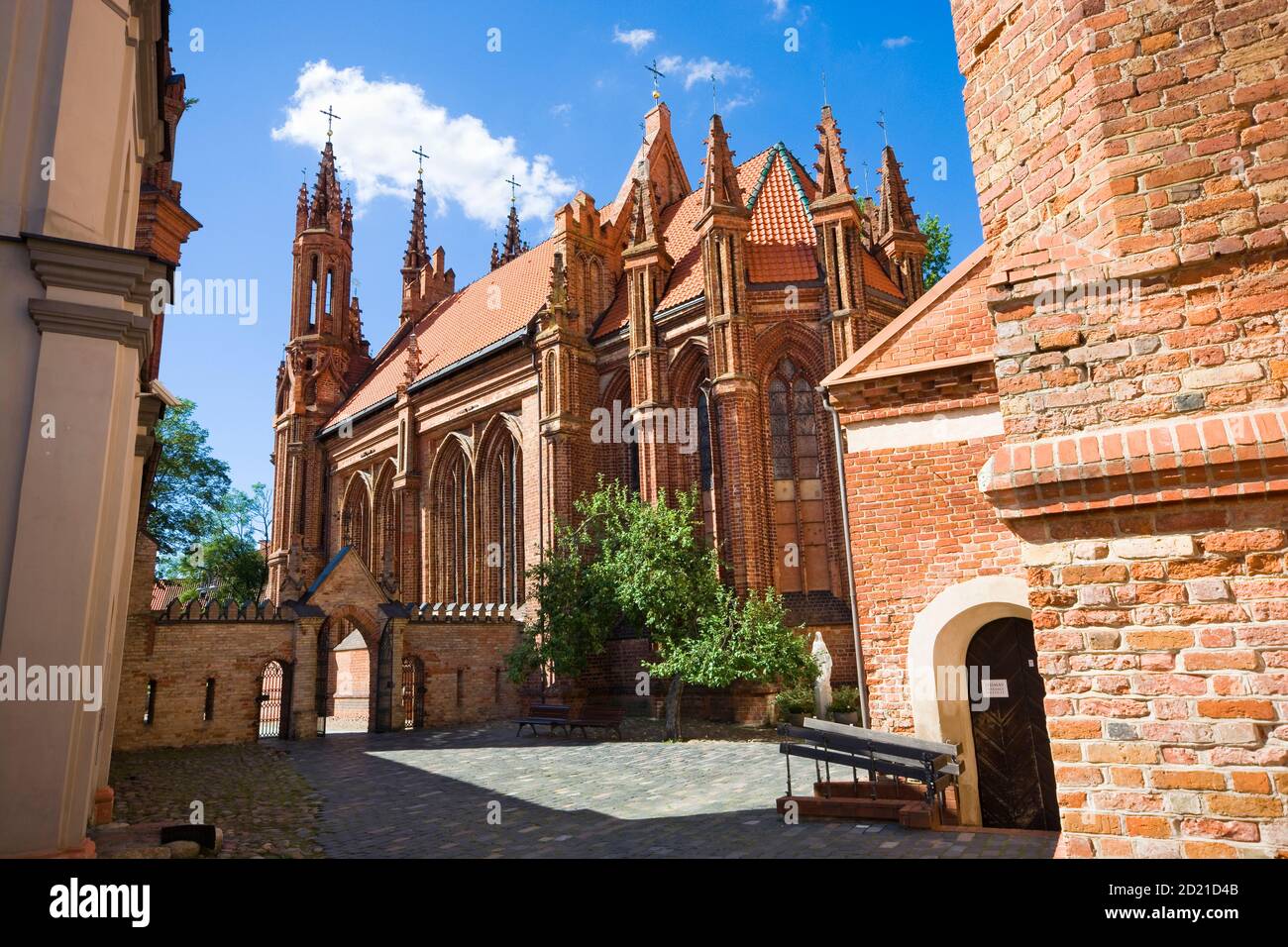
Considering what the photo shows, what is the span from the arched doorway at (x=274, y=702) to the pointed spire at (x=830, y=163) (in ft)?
62.1

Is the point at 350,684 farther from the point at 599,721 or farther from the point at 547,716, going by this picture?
the point at 599,721

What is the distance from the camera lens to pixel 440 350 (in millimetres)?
31844

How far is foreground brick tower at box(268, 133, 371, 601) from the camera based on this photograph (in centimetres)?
3647

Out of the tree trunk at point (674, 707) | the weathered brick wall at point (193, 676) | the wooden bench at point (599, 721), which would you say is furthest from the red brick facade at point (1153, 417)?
the weathered brick wall at point (193, 676)

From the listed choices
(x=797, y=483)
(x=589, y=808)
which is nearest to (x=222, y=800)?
(x=589, y=808)

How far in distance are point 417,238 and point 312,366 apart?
10.7m

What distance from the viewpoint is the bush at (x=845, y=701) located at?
58.3 ft

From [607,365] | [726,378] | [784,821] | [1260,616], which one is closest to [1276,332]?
[1260,616]

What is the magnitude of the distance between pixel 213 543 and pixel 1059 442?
4416 centimetres

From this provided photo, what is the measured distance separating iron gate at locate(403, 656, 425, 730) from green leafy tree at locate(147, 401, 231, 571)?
15700mm

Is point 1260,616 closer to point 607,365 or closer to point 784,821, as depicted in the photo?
point 784,821

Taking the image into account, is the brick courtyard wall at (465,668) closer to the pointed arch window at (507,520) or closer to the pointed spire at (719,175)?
the pointed arch window at (507,520)
